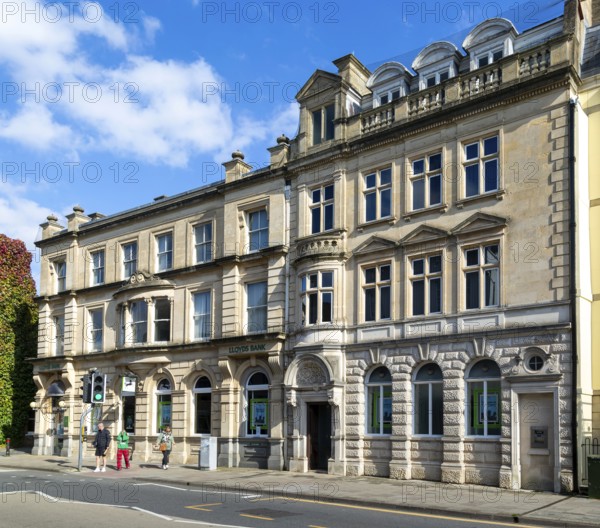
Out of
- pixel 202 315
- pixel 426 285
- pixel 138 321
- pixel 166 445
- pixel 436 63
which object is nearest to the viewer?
pixel 426 285

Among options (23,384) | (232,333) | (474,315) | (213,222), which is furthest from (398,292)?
(23,384)

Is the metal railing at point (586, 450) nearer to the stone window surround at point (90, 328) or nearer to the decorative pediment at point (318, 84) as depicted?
the decorative pediment at point (318, 84)

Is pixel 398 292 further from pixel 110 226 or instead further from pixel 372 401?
pixel 110 226

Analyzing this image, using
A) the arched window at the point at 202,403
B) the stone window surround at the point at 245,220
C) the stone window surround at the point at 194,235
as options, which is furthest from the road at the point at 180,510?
the stone window surround at the point at 194,235

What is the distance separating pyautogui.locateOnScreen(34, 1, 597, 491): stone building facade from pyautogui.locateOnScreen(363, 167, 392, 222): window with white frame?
0.07 meters

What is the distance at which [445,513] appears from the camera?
1636 cm

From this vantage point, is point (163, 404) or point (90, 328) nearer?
point (163, 404)

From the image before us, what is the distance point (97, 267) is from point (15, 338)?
8.15m

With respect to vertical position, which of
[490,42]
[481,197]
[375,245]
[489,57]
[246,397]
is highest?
[490,42]

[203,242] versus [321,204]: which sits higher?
[321,204]

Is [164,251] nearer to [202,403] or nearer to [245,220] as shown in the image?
[245,220]

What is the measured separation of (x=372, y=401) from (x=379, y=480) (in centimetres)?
281

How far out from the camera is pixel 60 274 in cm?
3847

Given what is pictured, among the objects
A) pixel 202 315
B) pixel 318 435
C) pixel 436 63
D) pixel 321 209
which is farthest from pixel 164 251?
pixel 436 63
